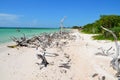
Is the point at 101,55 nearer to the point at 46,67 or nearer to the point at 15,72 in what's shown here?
the point at 46,67

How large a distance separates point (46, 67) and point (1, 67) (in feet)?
6.59

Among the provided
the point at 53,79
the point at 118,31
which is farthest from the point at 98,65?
the point at 118,31

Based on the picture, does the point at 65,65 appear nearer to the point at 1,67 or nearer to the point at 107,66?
the point at 107,66

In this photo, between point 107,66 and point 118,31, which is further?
point 118,31

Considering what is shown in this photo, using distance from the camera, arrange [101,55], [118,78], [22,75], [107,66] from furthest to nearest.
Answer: [101,55] → [107,66] → [22,75] → [118,78]

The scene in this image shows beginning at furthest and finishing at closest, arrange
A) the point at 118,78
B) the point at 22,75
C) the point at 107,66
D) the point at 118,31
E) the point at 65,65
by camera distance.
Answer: the point at 118,31 < the point at 65,65 < the point at 107,66 < the point at 22,75 < the point at 118,78

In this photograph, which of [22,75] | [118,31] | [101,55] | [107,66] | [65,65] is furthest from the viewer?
[118,31]

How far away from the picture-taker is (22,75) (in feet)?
26.6

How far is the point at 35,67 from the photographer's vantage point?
9445 millimetres

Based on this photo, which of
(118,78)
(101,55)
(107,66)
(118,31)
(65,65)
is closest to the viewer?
(118,78)

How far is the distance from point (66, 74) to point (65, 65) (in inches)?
55.8

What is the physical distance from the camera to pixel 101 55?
37.8 feet

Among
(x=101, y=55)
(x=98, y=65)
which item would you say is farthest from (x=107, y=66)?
(x=101, y=55)

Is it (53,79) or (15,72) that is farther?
(15,72)
